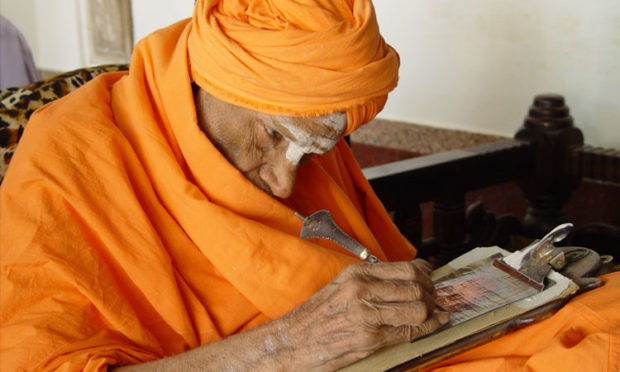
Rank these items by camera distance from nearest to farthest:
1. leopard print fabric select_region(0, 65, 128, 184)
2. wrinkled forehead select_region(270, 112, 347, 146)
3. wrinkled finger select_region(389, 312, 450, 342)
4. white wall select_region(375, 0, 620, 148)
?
wrinkled finger select_region(389, 312, 450, 342)
wrinkled forehead select_region(270, 112, 347, 146)
leopard print fabric select_region(0, 65, 128, 184)
white wall select_region(375, 0, 620, 148)

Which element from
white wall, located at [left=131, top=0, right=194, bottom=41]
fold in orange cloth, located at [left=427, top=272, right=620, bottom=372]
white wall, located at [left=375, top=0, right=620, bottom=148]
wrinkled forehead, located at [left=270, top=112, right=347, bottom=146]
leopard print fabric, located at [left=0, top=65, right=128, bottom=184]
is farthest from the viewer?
white wall, located at [left=131, top=0, right=194, bottom=41]

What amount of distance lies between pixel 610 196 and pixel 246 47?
160 centimetres

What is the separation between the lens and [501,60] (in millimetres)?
2562

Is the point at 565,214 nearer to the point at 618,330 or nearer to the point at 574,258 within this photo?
the point at 574,258

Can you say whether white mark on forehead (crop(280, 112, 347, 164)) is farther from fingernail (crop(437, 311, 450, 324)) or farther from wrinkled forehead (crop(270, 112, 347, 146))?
fingernail (crop(437, 311, 450, 324))

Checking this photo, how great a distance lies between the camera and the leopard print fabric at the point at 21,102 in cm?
140

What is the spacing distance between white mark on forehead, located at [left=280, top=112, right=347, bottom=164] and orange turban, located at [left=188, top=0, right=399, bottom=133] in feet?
0.08

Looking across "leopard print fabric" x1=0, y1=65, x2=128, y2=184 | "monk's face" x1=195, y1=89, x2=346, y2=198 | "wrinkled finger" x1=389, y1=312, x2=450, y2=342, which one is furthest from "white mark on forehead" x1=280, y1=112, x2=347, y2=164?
"leopard print fabric" x1=0, y1=65, x2=128, y2=184

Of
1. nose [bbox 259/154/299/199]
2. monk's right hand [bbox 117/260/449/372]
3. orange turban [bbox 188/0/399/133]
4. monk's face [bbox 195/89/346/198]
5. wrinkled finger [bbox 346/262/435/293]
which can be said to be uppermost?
orange turban [bbox 188/0/399/133]

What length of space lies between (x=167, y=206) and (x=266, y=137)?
8.8 inches

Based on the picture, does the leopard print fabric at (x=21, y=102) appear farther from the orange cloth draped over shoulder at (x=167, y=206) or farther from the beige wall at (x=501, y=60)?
the beige wall at (x=501, y=60)

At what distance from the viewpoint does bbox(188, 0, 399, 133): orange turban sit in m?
1.16

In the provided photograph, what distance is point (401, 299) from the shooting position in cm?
106

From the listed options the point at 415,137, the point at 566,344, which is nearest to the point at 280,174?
the point at 566,344
